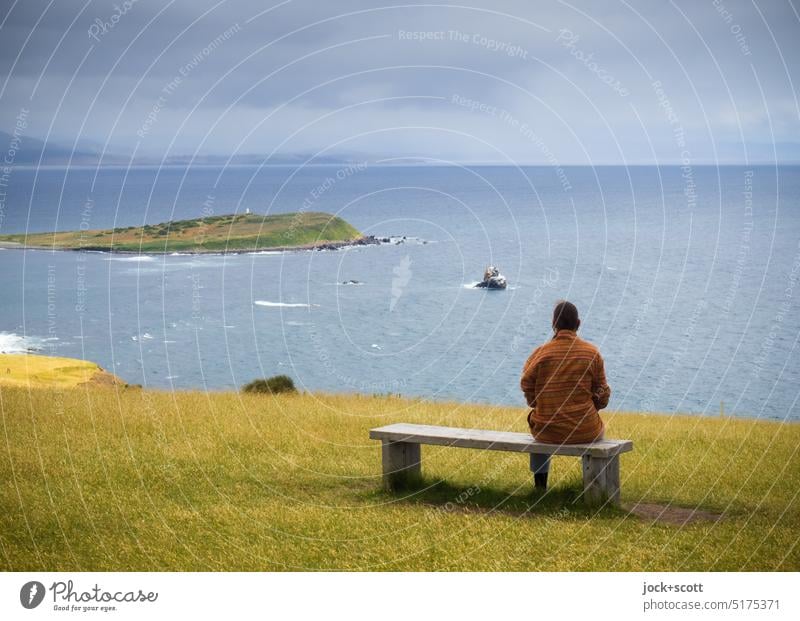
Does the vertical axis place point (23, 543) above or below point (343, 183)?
below

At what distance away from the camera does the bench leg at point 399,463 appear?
36.6ft

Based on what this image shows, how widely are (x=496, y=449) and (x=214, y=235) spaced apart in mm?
48559

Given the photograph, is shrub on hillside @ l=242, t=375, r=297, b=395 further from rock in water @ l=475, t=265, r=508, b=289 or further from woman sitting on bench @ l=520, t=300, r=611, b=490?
rock in water @ l=475, t=265, r=508, b=289

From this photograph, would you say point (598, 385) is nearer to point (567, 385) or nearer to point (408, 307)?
point (567, 385)

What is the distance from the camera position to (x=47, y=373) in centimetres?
1989

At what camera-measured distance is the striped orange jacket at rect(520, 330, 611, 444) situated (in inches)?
400

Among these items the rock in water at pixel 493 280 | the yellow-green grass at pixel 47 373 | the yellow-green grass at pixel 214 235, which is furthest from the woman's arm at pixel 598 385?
the rock in water at pixel 493 280

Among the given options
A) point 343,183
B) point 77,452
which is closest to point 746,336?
point 77,452

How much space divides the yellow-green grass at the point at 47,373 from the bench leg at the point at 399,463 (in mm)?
9268

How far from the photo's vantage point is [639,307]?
69812 millimetres

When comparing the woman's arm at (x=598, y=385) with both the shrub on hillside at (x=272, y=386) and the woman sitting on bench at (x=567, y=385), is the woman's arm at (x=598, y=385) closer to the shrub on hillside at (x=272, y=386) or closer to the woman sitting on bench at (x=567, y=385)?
the woman sitting on bench at (x=567, y=385)

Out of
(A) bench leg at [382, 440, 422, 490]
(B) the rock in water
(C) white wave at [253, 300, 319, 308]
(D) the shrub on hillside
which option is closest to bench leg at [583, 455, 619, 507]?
(A) bench leg at [382, 440, 422, 490]
